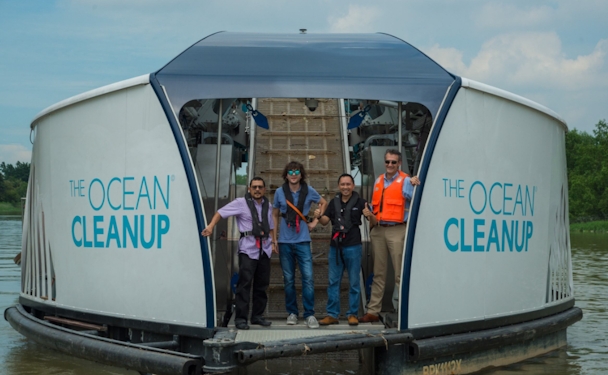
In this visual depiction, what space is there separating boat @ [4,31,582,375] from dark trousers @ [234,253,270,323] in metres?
0.29

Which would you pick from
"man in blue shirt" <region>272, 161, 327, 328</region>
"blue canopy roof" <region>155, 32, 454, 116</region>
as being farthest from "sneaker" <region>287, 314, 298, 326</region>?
"blue canopy roof" <region>155, 32, 454, 116</region>

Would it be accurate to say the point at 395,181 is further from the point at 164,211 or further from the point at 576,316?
the point at 576,316

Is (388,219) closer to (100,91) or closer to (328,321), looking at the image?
(328,321)

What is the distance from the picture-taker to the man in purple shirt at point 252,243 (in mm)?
7688

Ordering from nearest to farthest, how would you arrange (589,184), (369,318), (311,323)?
(311,323)
(369,318)
(589,184)

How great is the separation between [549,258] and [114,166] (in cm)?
493

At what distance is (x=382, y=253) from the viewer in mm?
8039

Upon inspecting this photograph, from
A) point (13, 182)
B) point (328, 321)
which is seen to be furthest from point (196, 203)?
point (13, 182)

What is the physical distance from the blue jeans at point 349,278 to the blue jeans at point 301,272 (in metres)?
0.21

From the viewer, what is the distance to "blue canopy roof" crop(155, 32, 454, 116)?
7.30 metres

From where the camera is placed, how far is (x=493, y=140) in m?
7.72

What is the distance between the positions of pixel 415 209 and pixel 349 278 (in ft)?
3.94

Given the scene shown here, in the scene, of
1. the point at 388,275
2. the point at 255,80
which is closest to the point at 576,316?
the point at 388,275

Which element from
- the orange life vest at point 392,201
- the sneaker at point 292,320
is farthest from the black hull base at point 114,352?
the orange life vest at point 392,201
